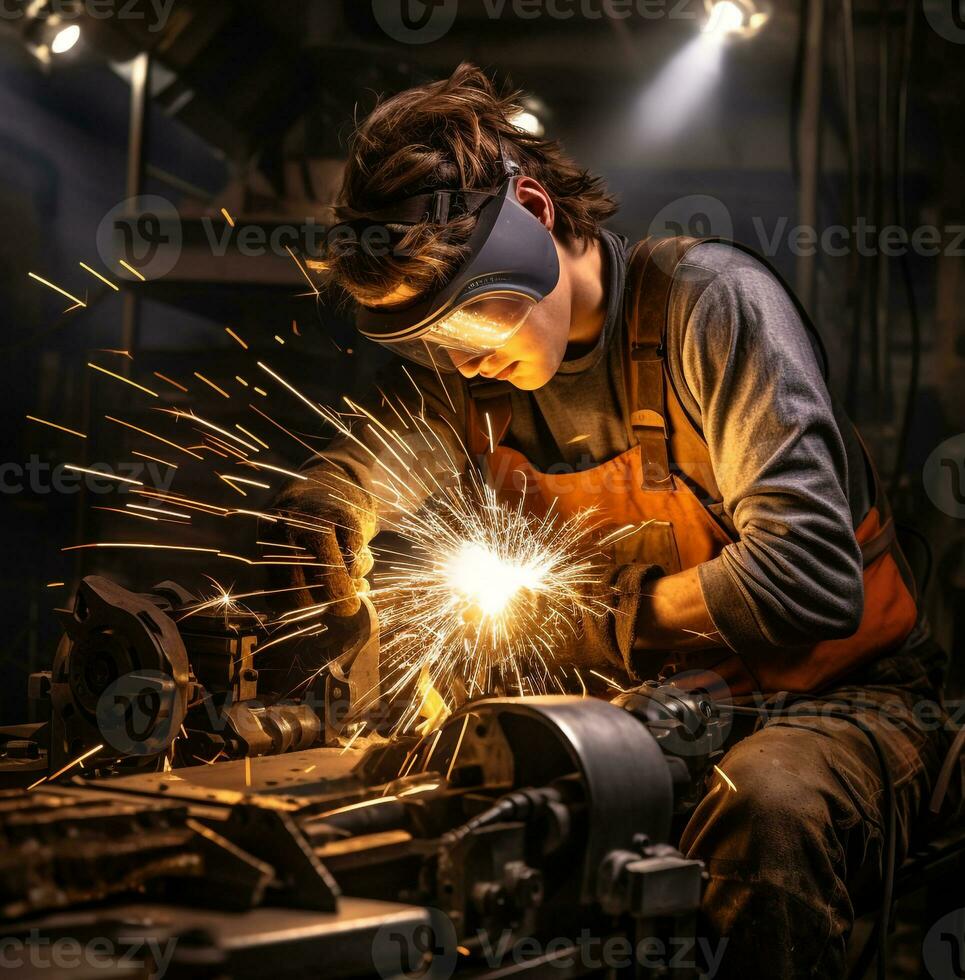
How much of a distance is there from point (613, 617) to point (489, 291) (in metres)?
0.82

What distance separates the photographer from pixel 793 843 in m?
2.17

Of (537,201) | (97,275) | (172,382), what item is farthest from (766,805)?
(97,275)

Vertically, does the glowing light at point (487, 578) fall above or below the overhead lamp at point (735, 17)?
below

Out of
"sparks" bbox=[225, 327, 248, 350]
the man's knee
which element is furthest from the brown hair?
"sparks" bbox=[225, 327, 248, 350]

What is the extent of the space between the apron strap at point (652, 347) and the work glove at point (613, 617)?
1.10 feet

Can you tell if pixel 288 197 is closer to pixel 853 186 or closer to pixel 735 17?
pixel 735 17

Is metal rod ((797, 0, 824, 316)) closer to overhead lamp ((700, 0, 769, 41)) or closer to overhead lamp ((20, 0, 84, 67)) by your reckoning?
overhead lamp ((700, 0, 769, 41))

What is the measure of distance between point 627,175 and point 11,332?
2907 millimetres

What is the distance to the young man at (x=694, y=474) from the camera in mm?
2268

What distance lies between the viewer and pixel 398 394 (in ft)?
11.2

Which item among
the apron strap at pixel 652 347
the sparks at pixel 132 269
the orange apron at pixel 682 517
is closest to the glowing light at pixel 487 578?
the orange apron at pixel 682 517

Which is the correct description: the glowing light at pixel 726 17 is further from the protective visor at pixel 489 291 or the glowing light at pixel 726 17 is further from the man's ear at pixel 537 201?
the protective visor at pixel 489 291

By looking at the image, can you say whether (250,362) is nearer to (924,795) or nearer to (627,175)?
(627,175)

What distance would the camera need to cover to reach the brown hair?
232cm
